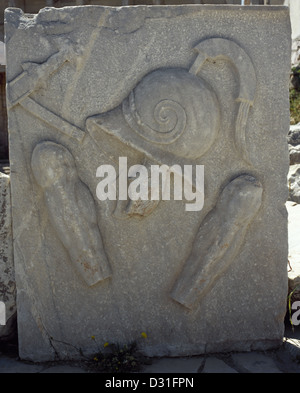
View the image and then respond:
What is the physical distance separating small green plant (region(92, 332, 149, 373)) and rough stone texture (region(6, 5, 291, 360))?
5 centimetres

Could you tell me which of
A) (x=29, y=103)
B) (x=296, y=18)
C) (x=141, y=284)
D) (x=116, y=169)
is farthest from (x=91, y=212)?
(x=296, y=18)

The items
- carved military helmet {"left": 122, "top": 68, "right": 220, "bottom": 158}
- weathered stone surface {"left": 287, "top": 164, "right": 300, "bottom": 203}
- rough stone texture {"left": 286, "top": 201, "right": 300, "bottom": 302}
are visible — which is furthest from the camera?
weathered stone surface {"left": 287, "top": 164, "right": 300, "bottom": 203}

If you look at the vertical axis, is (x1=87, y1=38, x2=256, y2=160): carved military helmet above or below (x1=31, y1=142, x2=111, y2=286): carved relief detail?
above

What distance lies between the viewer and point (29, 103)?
2.11 meters

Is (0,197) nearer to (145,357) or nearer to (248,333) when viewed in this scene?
(145,357)

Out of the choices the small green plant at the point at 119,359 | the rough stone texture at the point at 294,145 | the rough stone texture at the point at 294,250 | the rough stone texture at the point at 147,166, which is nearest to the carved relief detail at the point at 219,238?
the rough stone texture at the point at 147,166

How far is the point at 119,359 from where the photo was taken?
2.15 metres

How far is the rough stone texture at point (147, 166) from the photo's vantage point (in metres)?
2.11

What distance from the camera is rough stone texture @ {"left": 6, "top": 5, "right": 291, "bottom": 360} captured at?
2.11m

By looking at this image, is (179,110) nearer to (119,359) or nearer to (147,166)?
(147,166)

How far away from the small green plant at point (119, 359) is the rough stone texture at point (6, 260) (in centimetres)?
A: 48

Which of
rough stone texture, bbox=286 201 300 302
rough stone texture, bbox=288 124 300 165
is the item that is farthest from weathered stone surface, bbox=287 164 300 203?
rough stone texture, bbox=288 124 300 165

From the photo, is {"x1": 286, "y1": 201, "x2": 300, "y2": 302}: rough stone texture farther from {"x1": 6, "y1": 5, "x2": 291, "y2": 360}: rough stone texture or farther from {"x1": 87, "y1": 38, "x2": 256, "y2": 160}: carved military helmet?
{"x1": 87, "y1": 38, "x2": 256, "y2": 160}: carved military helmet

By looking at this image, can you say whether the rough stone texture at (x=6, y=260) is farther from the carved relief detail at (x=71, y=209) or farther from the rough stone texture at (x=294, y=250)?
the rough stone texture at (x=294, y=250)
